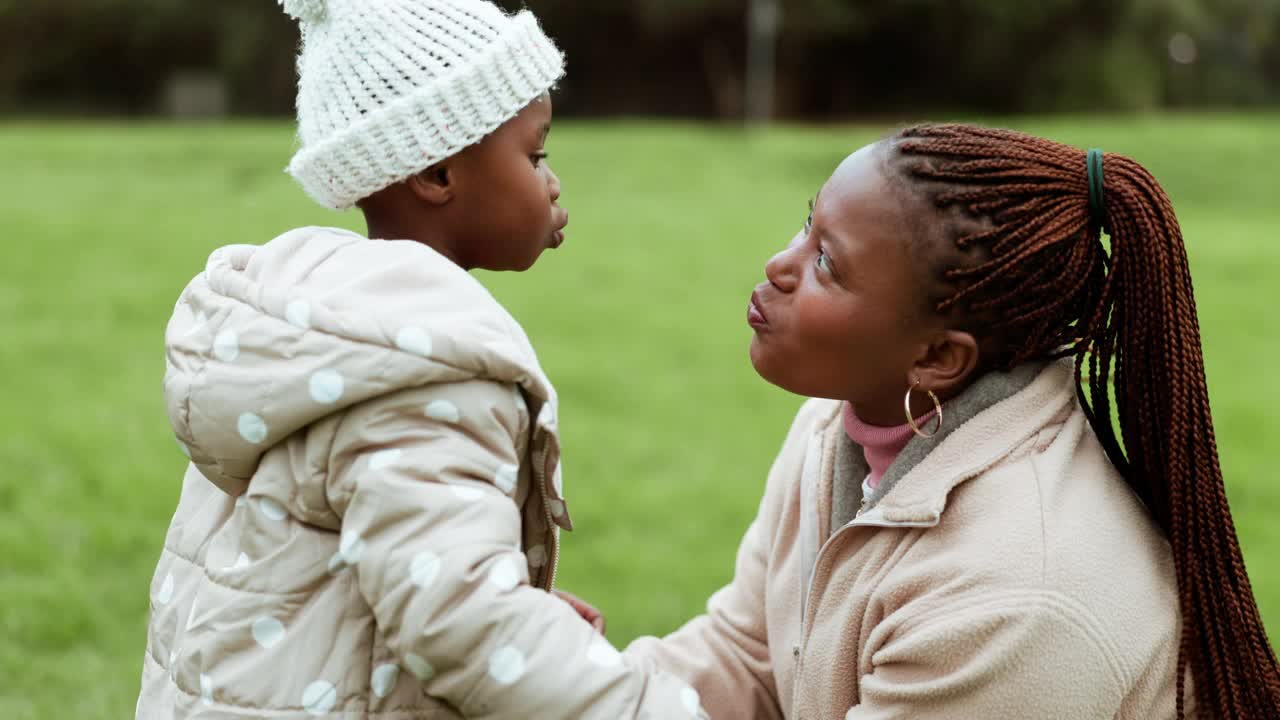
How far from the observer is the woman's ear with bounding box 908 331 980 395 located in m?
1.97

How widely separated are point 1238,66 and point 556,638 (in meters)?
41.6

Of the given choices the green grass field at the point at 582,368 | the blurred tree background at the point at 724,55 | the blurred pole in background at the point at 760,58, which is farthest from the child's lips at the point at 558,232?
the blurred tree background at the point at 724,55

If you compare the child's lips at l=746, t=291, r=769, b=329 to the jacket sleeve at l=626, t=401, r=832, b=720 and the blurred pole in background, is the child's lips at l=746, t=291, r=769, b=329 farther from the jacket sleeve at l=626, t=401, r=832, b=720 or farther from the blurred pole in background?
the blurred pole in background

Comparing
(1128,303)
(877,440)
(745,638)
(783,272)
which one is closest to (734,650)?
(745,638)

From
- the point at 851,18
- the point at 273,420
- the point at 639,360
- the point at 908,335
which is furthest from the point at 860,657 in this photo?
the point at 851,18

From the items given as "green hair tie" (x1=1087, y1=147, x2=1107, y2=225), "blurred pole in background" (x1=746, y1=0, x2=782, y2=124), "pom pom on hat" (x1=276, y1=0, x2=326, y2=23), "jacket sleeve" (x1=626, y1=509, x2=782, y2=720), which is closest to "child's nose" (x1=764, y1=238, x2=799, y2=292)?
"green hair tie" (x1=1087, y1=147, x2=1107, y2=225)

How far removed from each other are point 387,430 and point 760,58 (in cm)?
Result: 3310

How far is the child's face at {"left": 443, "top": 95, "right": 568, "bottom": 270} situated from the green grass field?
187cm

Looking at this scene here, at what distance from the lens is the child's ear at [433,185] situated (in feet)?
6.45

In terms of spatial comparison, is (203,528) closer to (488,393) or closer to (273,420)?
(273,420)

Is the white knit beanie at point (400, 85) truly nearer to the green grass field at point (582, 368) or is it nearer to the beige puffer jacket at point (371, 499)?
the beige puffer jacket at point (371, 499)

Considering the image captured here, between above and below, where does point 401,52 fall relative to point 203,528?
above

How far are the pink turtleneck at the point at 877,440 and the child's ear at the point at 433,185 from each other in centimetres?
69

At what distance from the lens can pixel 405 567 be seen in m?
1.64
